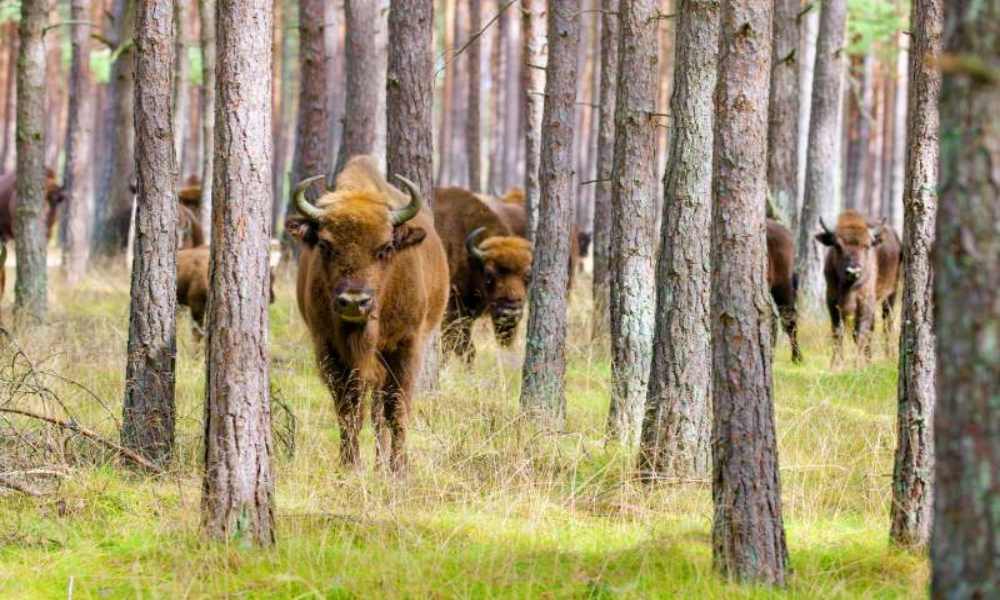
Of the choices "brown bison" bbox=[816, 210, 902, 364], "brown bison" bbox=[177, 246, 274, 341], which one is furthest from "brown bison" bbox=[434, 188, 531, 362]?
"brown bison" bbox=[816, 210, 902, 364]

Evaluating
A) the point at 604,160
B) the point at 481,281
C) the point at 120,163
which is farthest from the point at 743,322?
the point at 120,163

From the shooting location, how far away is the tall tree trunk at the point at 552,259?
957cm

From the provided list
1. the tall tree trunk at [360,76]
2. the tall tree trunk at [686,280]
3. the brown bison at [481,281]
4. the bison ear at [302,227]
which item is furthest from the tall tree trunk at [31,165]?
the tall tree trunk at [686,280]

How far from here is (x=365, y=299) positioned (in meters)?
7.92

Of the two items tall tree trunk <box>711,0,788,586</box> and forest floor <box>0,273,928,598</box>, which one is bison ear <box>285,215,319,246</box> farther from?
tall tree trunk <box>711,0,788,586</box>

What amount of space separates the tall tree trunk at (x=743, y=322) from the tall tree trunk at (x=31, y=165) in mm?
9372

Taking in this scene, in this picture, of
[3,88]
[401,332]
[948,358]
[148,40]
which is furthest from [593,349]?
[3,88]

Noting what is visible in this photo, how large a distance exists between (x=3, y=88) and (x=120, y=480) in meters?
51.2

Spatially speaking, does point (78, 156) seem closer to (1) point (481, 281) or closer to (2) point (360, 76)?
(2) point (360, 76)

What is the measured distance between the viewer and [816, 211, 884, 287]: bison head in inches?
Result: 576

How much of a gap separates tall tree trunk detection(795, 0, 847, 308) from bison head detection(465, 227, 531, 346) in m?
5.87

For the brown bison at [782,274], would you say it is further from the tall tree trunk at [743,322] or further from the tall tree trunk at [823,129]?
the tall tree trunk at [743,322]

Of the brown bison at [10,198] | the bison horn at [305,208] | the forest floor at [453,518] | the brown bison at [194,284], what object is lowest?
the forest floor at [453,518]

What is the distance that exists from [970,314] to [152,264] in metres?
5.72
